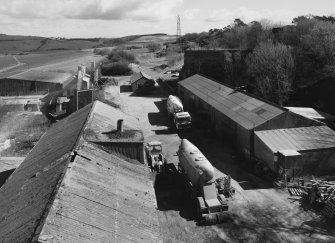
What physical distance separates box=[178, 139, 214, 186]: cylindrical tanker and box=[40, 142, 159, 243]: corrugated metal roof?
3.92 m

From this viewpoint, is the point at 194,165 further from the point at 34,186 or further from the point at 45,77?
the point at 45,77

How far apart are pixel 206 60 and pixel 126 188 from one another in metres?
46.7

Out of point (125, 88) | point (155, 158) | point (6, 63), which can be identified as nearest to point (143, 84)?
point (125, 88)

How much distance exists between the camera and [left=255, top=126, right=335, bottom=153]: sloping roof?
27562 mm

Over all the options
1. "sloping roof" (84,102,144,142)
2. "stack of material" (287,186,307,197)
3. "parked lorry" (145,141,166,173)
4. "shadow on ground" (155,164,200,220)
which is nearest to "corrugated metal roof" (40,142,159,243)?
"sloping roof" (84,102,144,142)

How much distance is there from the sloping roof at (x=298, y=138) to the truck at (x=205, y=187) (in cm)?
525

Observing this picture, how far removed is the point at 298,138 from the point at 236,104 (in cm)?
912

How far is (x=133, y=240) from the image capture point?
15.1 m

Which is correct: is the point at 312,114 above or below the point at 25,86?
below

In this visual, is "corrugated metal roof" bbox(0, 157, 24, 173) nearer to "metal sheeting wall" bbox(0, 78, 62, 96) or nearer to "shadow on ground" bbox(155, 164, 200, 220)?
"shadow on ground" bbox(155, 164, 200, 220)

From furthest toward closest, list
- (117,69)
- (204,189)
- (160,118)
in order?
(117,69) < (160,118) < (204,189)

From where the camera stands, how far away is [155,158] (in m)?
28.8

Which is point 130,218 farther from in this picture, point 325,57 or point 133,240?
point 325,57

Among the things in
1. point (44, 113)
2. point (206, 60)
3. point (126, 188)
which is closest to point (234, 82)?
point (206, 60)
